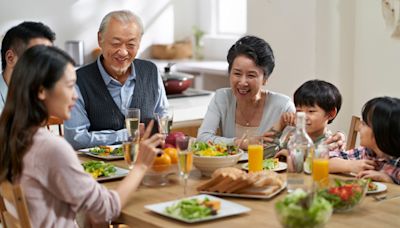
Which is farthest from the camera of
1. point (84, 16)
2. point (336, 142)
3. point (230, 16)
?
point (230, 16)

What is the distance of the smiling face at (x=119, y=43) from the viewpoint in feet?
11.2

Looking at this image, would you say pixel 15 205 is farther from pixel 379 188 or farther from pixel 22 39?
pixel 22 39

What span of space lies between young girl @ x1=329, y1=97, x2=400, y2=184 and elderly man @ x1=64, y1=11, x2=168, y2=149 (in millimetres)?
1143

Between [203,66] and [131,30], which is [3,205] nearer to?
[131,30]

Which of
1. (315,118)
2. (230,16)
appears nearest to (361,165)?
(315,118)

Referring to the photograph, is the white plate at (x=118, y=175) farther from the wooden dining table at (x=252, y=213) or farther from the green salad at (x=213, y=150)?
the green salad at (x=213, y=150)

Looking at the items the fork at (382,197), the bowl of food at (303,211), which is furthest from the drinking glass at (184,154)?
the fork at (382,197)

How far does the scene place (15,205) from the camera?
209cm

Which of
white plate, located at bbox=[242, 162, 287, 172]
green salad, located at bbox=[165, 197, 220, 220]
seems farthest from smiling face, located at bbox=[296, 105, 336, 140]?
green salad, located at bbox=[165, 197, 220, 220]

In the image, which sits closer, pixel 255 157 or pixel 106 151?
pixel 255 157

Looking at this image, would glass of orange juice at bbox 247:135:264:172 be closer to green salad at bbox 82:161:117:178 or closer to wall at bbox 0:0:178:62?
green salad at bbox 82:161:117:178

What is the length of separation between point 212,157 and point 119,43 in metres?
1.02

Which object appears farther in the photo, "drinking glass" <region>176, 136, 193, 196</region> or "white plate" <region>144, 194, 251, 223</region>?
"drinking glass" <region>176, 136, 193, 196</region>

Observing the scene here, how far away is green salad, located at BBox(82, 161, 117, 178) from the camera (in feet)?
8.64
